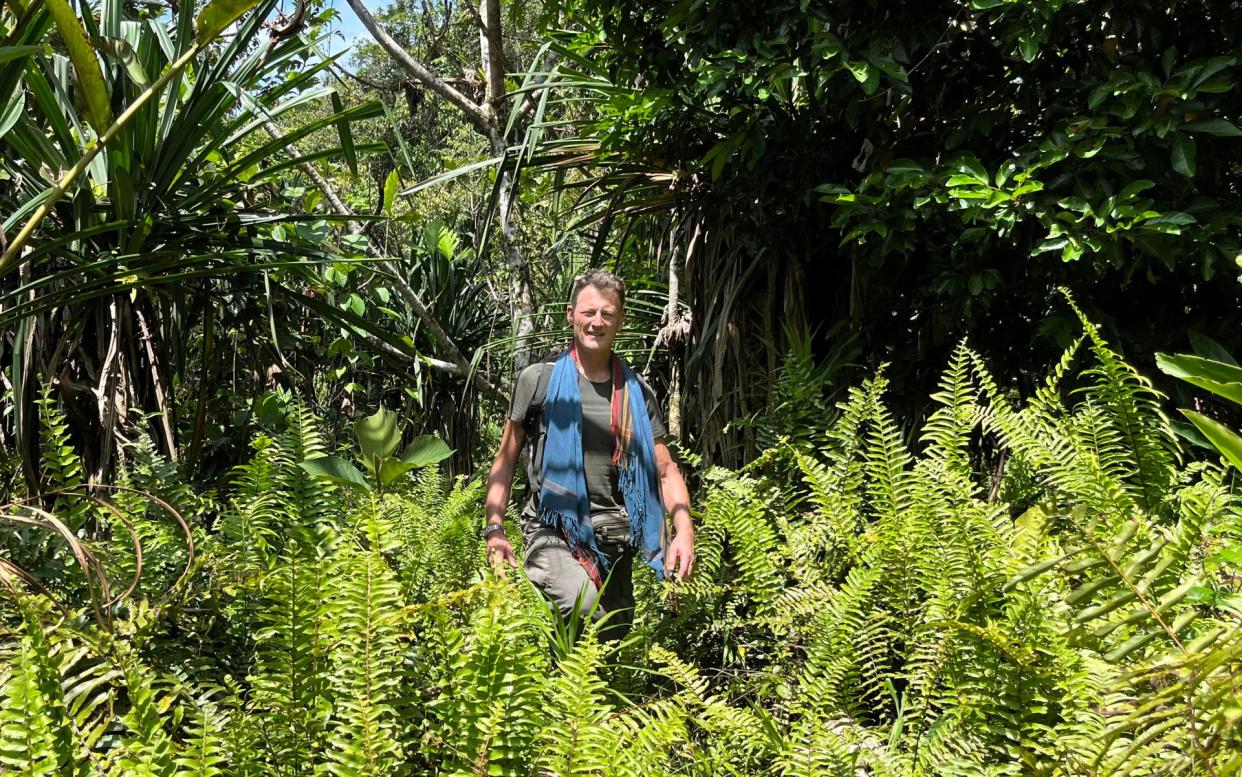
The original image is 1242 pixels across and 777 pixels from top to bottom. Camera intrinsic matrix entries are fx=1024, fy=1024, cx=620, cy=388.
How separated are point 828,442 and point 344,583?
2411 mm

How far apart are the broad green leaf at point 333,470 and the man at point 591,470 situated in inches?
18.5

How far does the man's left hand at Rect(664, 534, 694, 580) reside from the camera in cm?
328

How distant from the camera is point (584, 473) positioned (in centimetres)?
334

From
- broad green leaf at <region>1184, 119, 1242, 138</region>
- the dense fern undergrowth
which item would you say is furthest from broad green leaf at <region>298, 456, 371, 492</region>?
broad green leaf at <region>1184, 119, 1242, 138</region>

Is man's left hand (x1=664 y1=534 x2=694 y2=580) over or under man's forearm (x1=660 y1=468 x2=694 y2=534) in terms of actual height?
under

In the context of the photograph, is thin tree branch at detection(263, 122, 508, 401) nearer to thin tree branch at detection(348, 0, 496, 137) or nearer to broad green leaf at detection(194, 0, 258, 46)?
thin tree branch at detection(348, 0, 496, 137)

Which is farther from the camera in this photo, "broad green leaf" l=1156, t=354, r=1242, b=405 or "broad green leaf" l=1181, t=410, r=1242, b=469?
"broad green leaf" l=1156, t=354, r=1242, b=405

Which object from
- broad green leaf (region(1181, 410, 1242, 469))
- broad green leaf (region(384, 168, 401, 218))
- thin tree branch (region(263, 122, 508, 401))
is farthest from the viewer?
thin tree branch (region(263, 122, 508, 401))

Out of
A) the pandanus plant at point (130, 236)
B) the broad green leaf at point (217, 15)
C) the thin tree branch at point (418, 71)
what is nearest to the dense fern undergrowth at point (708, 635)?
the pandanus plant at point (130, 236)

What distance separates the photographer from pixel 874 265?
3816mm

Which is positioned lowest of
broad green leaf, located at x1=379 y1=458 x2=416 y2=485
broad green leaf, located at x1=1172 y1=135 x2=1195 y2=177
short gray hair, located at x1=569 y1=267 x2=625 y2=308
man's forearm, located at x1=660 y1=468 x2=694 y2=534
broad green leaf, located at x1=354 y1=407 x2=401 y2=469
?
man's forearm, located at x1=660 y1=468 x2=694 y2=534

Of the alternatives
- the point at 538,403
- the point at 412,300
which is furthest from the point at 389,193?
the point at 538,403

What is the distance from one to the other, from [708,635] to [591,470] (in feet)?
2.37

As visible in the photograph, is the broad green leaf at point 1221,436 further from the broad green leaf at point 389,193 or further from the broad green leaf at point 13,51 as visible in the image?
the broad green leaf at point 389,193
